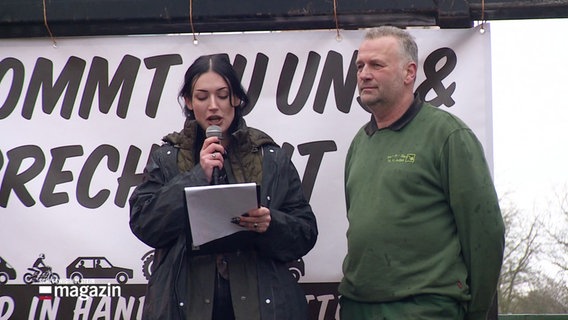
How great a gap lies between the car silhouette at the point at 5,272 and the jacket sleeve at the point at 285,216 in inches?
62.2

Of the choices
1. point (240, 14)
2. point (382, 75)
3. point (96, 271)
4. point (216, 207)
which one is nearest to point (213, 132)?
point (216, 207)

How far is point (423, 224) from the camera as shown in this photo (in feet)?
12.9

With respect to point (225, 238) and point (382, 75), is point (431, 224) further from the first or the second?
point (225, 238)

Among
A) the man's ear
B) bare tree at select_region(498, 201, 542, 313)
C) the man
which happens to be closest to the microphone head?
the man

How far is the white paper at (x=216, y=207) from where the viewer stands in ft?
12.1

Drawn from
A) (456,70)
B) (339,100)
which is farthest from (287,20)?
(456,70)

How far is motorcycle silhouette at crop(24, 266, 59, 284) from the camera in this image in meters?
4.92

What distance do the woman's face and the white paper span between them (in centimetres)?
47

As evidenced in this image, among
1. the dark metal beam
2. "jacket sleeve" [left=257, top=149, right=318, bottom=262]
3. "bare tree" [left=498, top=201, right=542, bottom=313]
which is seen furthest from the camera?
"bare tree" [left=498, top=201, right=542, bottom=313]

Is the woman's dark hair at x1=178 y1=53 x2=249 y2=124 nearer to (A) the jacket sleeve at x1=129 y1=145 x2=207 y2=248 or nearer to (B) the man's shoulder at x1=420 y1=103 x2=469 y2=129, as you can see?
(A) the jacket sleeve at x1=129 y1=145 x2=207 y2=248

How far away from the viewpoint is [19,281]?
16.2 feet

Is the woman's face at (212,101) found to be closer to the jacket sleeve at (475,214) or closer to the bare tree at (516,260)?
the jacket sleeve at (475,214)

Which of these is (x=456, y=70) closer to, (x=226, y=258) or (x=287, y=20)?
(x=287, y=20)

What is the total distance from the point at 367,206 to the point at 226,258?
0.60 metres
